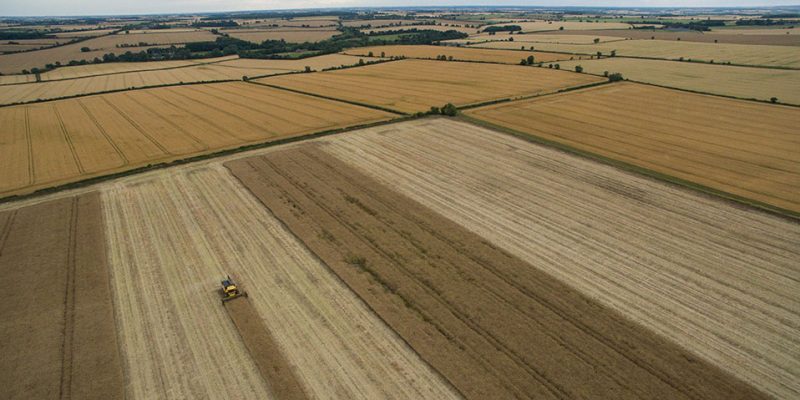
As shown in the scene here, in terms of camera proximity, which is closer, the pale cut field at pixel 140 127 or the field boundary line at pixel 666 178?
the field boundary line at pixel 666 178

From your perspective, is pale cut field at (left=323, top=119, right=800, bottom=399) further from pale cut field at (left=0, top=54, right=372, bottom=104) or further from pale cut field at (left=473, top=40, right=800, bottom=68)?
pale cut field at (left=473, top=40, right=800, bottom=68)

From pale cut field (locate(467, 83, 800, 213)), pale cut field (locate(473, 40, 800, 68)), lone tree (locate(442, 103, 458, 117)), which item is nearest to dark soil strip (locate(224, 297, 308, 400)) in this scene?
pale cut field (locate(467, 83, 800, 213))

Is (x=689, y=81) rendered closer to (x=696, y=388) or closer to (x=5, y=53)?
(x=696, y=388)

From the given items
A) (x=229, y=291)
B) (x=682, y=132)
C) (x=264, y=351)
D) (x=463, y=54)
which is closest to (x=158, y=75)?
(x=463, y=54)

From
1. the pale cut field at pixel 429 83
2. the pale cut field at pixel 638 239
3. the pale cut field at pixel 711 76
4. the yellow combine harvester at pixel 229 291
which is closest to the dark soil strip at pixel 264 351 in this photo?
the yellow combine harvester at pixel 229 291

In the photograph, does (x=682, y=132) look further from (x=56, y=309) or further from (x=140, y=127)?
(x=140, y=127)

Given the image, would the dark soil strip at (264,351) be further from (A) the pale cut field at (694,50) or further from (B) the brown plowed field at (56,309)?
(A) the pale cut field at (694,50)
